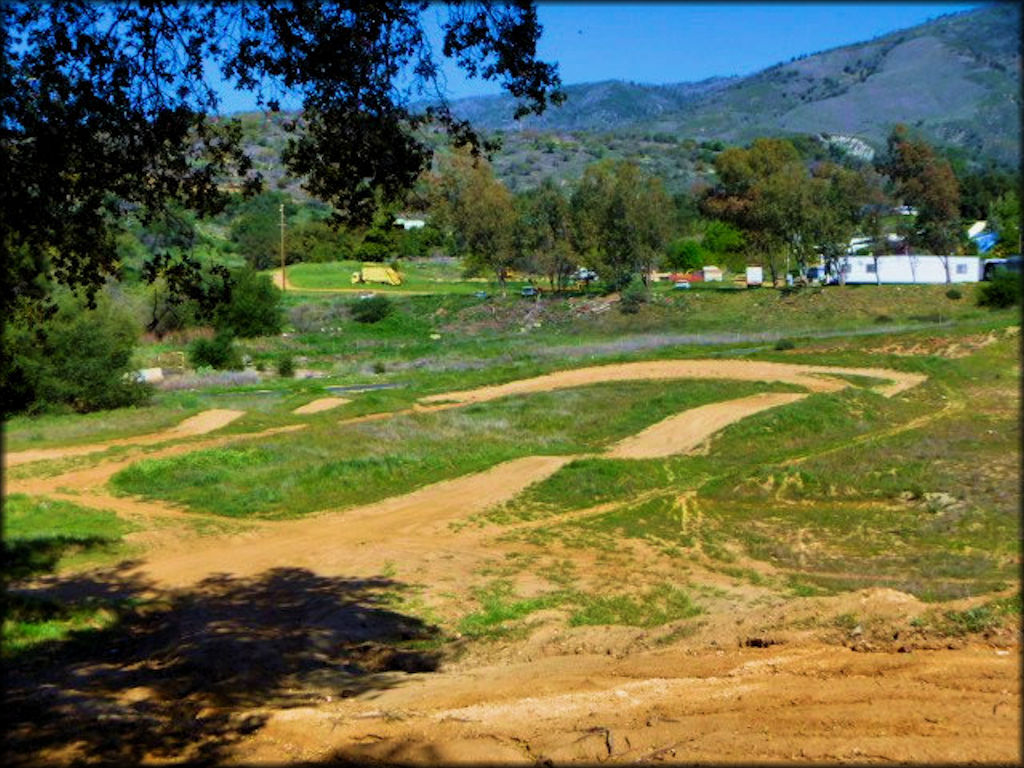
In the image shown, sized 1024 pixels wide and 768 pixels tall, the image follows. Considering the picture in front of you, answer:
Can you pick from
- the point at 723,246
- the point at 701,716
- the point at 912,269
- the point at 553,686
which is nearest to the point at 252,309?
the point at 912,269

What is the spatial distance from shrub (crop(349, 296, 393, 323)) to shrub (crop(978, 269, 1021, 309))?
3402cm

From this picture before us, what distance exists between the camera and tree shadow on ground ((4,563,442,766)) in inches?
301

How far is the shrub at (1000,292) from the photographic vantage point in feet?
165

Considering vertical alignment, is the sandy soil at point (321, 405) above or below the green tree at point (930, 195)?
below

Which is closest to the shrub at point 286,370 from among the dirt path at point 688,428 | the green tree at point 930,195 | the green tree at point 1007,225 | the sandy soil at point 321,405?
the sandy soil at point 321,405


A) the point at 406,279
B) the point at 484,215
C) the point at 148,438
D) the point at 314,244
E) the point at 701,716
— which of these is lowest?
the point at 701,716

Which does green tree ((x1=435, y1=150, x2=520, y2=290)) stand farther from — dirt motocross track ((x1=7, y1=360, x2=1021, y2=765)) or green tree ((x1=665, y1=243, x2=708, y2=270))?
dirt motocross track ((x1=7, y1=360, x2=1021, y2=765))

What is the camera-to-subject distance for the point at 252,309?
57344 mm

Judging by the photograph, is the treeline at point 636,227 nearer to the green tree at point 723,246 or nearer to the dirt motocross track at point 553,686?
the green tree at point 723,246

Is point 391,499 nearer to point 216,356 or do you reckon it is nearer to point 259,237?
point 216,356

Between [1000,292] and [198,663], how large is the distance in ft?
161

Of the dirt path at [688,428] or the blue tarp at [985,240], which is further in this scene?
the blue tarp at [985,240]

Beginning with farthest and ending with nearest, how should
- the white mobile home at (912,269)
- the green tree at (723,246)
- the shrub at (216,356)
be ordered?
the green tree at (723,246) → the white mobile home at (912,269) → the shrub at (216,356)

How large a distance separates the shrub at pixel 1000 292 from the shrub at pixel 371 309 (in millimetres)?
34022
